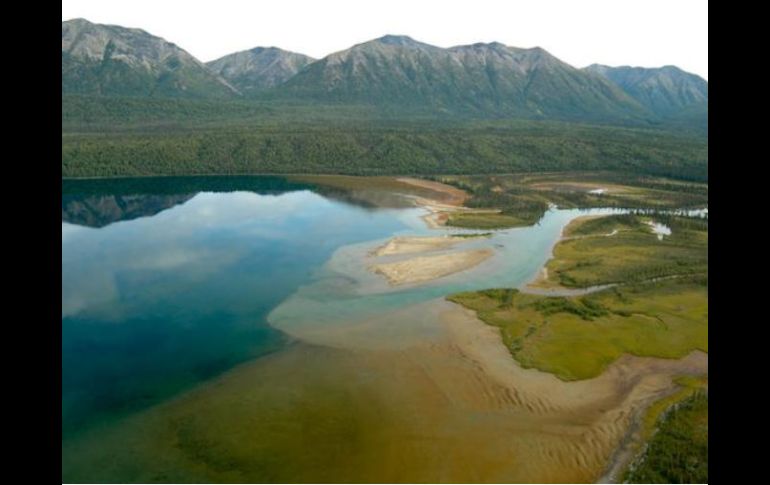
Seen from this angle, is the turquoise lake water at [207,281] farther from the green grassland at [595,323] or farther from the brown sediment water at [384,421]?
the green grassland at [595,323]

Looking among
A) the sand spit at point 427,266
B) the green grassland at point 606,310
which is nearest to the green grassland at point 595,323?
the green grassland at point 606,310

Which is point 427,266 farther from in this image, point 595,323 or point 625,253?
point 625,253

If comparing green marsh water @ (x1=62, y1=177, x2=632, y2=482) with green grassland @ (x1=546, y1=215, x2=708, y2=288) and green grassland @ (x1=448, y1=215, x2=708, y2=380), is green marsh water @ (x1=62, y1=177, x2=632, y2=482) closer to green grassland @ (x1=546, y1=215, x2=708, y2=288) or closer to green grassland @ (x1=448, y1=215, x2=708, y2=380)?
green grassland @ (x1=546, y1=215, x2=708, y2=288)

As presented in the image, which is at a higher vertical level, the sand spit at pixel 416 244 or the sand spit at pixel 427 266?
the sand spit at pixel 416 244

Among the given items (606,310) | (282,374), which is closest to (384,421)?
(282,374)

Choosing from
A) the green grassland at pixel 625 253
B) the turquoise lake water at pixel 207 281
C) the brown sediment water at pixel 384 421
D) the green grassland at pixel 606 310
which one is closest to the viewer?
the brown sediment water at pixel 384 421
